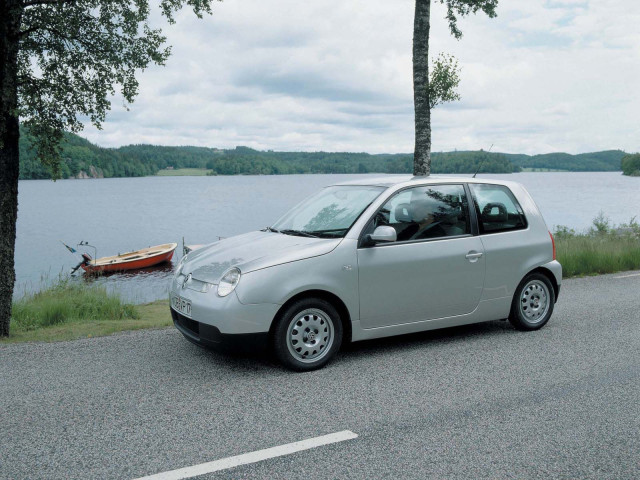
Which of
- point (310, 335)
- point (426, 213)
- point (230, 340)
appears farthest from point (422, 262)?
point (230, 340)

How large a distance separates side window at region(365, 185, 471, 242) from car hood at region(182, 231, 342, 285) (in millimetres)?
620

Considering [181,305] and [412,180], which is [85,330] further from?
[412,180]

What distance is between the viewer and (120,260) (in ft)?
108

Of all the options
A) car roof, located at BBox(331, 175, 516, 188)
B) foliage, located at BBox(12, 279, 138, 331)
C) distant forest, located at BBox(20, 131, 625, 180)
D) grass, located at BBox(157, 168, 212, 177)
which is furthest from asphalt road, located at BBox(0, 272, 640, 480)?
grass, located at BBox(157, 168, 212, 177)

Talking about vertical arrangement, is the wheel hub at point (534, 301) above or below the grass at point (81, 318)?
above

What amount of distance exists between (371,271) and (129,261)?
96.9 feet

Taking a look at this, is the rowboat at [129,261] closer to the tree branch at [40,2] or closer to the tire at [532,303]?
the tree branch at [40,2]

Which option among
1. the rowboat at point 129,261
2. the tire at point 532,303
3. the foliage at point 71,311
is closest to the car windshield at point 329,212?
the tire at point 532,303

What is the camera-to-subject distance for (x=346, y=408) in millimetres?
4551

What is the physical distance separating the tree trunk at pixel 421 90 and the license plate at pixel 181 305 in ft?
27.2

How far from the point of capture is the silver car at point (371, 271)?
17.5 ft

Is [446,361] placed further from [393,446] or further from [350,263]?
[393,446]

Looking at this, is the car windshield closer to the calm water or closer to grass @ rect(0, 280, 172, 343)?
grass @ rect(0, 280, 172, 343)

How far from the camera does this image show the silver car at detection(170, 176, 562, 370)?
5324 millimetres
